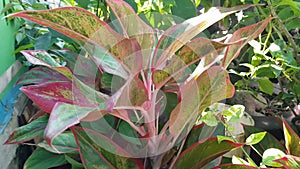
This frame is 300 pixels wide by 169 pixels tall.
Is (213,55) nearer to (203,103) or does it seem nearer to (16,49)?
(203,103)

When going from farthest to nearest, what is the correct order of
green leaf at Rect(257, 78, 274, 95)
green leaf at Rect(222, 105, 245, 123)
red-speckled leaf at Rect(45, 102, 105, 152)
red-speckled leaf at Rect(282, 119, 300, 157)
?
green leaf at Rect(257, 78, 274, 95) → red-speckled leaf at Rect(282, 119, 300, 157) → green leaf at Rect(222, 105, 245, 123) → red-speckled leaf at Rect(45, 102, 105, 152)

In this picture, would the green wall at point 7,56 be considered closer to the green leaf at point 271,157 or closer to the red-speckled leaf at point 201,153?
the red-speckled leaf at point 201,153

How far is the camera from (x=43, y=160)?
745 millimetres

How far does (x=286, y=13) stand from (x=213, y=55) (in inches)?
20.5

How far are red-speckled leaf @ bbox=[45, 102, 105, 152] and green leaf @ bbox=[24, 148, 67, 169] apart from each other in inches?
12.7

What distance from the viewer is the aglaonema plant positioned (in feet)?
1.68

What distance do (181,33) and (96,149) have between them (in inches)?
9.4

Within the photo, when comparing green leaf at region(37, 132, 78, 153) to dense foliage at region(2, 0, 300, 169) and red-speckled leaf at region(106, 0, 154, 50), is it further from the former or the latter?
red-speckled leaf at region(106, 0, 154, 50)

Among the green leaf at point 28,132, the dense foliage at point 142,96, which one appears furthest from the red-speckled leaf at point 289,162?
the green leaf at point 28,132

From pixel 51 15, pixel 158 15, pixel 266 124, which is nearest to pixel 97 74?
pixel 158 15

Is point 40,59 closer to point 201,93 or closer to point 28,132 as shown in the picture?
point 28,132

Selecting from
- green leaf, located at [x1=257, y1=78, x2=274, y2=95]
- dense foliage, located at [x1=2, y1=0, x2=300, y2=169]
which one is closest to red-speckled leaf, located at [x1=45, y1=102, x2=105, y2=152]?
dense foliage, located at [x1=2, y1=0, x2=300, y2=169]

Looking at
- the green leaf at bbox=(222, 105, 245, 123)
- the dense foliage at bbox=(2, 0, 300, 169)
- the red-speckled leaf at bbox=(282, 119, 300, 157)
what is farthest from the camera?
the red-speckled leaf at bbox=(282, 119, 300, 157)

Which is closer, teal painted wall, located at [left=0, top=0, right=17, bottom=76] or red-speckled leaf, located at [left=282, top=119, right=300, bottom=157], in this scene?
red-speckled leaf, located at [left=282, top=119, right=300, bottom=157]
